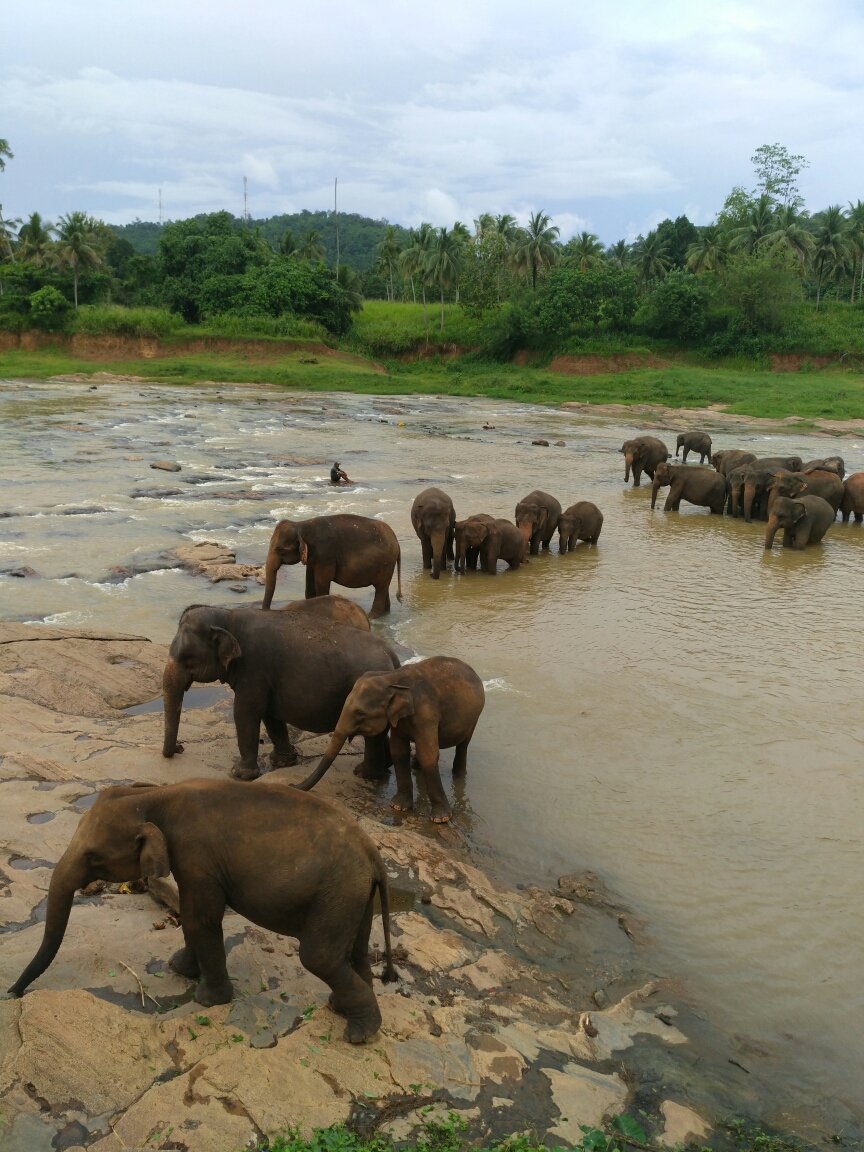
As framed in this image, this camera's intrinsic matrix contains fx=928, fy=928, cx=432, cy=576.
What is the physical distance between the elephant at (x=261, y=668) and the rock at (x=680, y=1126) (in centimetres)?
324

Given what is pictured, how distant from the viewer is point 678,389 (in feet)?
147

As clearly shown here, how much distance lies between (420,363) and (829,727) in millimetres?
53900

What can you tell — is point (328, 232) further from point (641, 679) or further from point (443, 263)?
point (641, 679)

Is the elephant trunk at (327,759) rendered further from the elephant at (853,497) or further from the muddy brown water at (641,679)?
the elephant at (853,497)

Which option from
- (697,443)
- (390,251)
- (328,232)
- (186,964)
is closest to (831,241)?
(390,251)

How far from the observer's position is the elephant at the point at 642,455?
21609mm

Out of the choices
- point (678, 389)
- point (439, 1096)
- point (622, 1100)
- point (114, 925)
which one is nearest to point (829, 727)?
point (622, 1100)

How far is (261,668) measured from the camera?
635cm

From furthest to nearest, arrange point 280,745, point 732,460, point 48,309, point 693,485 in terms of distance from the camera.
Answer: point 48,309
point 732,460
point 693,485
point 280,745

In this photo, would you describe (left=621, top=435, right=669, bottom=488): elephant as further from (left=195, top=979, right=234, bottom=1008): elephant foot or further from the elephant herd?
(left=195, top=979, right=234, bottom=1008): elephant foot

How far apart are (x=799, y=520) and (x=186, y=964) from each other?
45.5 feet

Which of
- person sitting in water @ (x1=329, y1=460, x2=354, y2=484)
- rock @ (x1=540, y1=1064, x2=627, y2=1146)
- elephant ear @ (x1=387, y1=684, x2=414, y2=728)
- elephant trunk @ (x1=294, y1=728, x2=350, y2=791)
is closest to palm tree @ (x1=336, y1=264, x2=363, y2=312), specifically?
person sitting in water @ (x1=329, y1=460, x2=354, y2=484)

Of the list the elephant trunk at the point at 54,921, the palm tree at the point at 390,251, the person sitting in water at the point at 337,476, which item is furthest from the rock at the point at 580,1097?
the palm tree at the point at 390,251

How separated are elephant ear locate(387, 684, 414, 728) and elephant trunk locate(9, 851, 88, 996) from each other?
91.8 inches
